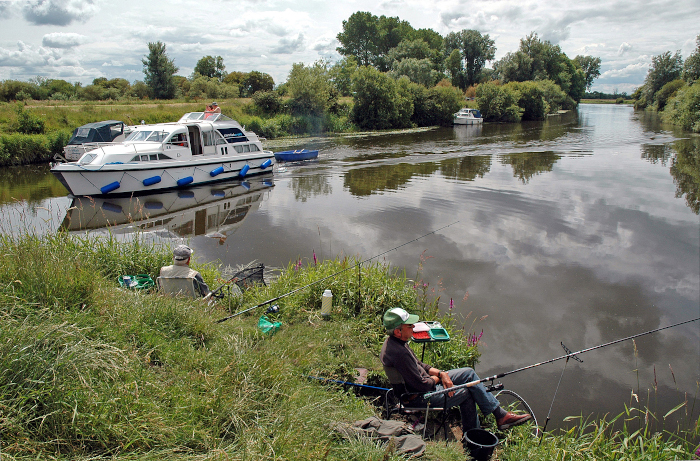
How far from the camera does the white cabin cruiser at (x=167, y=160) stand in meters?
16.1

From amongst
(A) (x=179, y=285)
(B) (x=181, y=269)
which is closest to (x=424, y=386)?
(A) (x=179, y=285)

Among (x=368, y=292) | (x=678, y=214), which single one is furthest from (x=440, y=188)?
(x=368, y=292)

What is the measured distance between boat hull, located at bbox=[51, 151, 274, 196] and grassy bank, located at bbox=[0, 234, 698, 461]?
11.9m

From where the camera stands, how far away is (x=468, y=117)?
5319 centimetres

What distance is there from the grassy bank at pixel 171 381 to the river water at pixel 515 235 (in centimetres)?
116

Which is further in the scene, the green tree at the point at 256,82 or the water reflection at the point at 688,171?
the green tree at the point at 256,82

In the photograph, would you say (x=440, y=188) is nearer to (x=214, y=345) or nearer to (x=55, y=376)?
(x=214, y=345)

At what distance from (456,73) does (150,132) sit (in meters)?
70.0

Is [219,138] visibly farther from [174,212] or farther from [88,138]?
[88,138]

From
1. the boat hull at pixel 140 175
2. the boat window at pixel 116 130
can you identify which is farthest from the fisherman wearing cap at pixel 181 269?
the boat window at pixel 116 130

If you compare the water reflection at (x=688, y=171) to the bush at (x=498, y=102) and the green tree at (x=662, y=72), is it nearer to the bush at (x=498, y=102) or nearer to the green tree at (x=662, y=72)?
the bush at (x=498, y=102)

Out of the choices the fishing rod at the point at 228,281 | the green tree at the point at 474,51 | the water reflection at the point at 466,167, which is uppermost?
the green tree at the point at 474,51

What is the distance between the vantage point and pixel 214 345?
4473 mm

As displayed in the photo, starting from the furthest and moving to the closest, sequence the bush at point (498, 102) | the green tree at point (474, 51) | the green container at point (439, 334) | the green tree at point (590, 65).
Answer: the green tree at point (590, 65), the green tree at point (474, 51), the bush at point (498, 102), the green container at point (439, 334)
